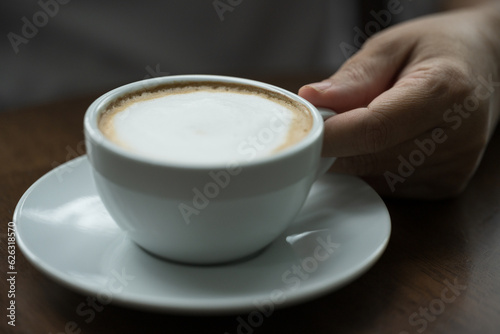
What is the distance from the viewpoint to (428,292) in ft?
2.07

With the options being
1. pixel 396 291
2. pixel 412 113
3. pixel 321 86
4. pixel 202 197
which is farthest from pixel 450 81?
pixel 202 197

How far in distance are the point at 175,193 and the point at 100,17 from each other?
3.47 ft

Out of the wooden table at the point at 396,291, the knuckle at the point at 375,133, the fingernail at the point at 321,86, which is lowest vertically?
the wooden table at the point at 396,291

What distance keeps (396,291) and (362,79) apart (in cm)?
40

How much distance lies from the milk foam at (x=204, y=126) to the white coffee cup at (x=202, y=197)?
2 cm

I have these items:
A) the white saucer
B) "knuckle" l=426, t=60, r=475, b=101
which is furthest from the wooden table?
"knuckle" l=426, t=60, r=475, b=101

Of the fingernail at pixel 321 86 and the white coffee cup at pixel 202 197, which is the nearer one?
the white coffee cup at pixel 202 197

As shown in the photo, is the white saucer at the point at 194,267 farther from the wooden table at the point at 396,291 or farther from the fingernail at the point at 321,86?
the fingernail at the point at 321,86

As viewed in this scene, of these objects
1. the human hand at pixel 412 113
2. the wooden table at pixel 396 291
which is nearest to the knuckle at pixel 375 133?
the human hand at pixel 412 113

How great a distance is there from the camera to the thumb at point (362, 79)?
834mm

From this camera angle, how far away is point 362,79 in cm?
91

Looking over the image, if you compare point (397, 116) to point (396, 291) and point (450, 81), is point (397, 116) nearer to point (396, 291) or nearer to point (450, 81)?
point (450, 81)

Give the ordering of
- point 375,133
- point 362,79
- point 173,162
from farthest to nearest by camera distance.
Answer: point 362,79
point 375,133
point 173,162

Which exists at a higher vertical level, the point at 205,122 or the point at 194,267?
the point at 205,122
